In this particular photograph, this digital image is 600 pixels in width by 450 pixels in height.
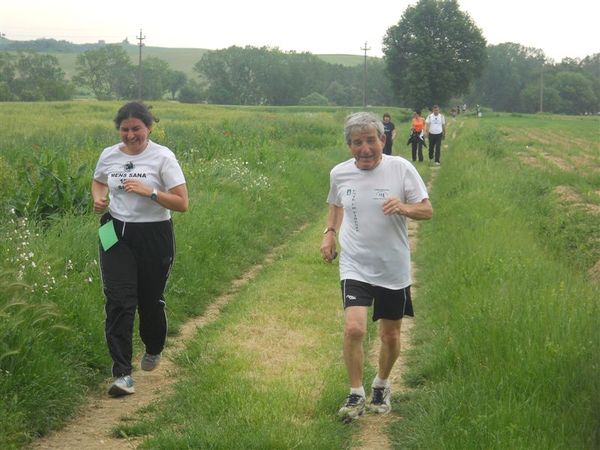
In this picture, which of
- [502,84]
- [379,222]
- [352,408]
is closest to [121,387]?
[352,408]

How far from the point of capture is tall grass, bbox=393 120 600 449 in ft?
15.5

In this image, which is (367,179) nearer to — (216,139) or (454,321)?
(454,321)

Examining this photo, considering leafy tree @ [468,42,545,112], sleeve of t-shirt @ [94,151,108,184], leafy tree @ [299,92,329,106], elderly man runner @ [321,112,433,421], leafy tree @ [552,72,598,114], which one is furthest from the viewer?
leafy tree @ [468,42,545,112]

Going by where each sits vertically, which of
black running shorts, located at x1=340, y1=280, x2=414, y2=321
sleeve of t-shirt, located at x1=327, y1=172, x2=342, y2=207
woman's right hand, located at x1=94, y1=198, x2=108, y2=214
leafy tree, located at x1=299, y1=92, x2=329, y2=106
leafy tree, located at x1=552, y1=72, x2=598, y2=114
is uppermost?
leafy tree, located at x1=552, y1=72, x2=598, y2=114

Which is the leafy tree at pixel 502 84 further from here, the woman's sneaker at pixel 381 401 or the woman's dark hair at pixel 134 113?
the woman's sneaker at pixel 381 401

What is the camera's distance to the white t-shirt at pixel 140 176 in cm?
625

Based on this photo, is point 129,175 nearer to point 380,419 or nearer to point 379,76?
point 380,419

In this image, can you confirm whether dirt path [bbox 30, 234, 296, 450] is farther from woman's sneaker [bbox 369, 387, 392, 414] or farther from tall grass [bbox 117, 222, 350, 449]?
woman's sneaker [bbox 369, 387, 392, 414]

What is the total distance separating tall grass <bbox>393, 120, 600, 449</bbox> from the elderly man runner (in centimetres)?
59

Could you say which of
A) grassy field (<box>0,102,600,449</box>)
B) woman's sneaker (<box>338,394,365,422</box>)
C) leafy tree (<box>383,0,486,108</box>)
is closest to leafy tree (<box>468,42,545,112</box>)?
leafy tree (<box>383,0,486,108</box>)

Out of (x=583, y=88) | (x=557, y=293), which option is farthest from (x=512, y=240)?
(x=583, y=88)

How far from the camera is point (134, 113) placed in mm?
6211

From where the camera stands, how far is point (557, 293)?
6762 millimetres

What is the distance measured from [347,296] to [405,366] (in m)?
1.67
